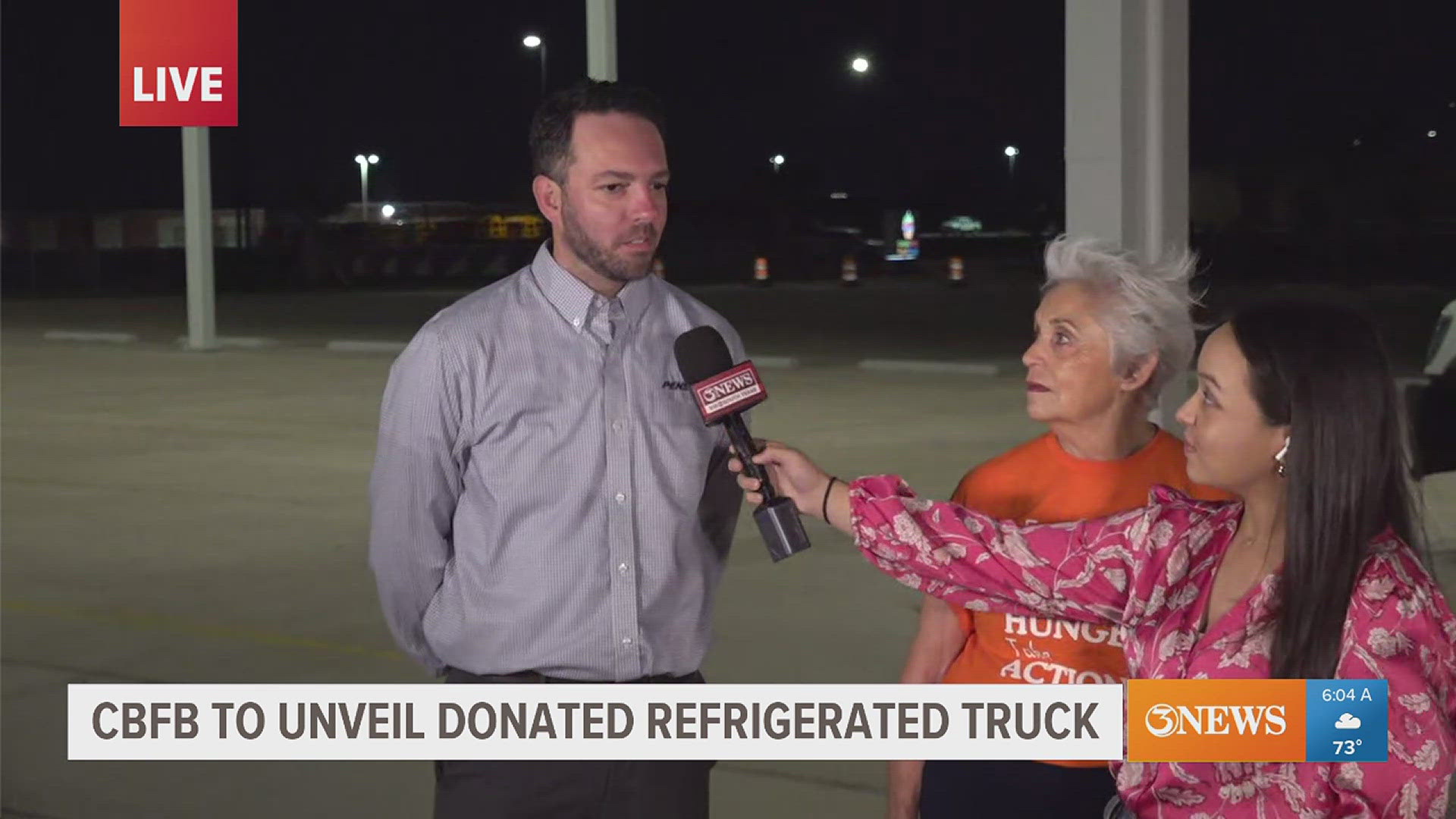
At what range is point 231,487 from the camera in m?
13.4

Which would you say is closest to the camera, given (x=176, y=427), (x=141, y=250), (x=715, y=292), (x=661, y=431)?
(x=661, y=431)

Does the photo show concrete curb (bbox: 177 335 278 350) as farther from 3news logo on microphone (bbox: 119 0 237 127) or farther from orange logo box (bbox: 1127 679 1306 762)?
orange logo box (bbox: 1127 679 1306 762)

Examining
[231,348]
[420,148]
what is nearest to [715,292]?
[231,348]

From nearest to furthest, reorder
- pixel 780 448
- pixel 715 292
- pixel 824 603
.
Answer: pixel 780 448, pixel 824 603, pixel 715 292

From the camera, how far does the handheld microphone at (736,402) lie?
10.3 feet

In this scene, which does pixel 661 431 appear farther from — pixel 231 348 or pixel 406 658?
pixel 231 348

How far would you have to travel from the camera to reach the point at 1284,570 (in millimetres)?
2646

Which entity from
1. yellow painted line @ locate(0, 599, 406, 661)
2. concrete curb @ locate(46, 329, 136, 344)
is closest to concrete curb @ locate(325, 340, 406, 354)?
concrete curb @ locate(46, 329, 136, 344)

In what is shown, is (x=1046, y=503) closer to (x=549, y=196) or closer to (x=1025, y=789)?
(x=1025, y=789)

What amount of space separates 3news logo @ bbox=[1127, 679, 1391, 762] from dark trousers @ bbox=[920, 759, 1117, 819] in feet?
2.15

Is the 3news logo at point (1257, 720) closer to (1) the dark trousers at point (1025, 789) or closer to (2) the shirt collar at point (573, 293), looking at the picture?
(1) the dark trousers at point (1025, 789)

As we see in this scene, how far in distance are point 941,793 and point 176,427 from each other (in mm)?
14161

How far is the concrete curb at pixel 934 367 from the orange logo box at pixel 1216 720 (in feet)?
61.4

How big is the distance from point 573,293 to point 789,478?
0.55 meters
